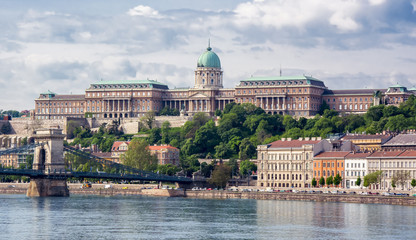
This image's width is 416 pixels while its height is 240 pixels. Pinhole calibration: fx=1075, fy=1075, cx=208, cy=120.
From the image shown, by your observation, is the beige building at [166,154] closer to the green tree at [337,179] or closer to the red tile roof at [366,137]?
the red tile roof at [366,137]

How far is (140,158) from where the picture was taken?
465 ft

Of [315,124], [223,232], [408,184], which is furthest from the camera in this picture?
[315,124]

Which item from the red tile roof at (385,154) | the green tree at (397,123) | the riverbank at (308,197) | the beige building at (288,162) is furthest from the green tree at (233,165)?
the red tile roof at (385,154)

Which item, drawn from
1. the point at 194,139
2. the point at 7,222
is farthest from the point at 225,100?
the point at 7,222

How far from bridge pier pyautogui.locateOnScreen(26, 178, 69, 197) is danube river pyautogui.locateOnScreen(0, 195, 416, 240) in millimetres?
5804

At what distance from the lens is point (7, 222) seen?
261 ft

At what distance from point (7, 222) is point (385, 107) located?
9292 centimetres

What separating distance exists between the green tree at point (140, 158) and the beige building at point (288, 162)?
19357mm

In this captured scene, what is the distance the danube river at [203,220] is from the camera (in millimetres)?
71750

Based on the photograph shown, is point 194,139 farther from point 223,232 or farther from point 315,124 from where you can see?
point 223,232

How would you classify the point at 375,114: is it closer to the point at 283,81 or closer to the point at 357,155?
the point at 283,81

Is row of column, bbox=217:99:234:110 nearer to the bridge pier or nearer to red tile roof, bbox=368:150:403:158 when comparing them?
red tile roof, bbox=368:150:403:158

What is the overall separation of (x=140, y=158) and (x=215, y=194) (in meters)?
29.7

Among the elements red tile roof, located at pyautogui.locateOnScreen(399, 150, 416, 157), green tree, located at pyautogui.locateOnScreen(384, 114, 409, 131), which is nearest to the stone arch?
red tile roof, located at pyautogui.locateOnScreen(399, 150, 416, 157)
